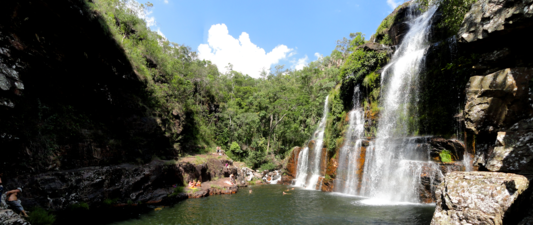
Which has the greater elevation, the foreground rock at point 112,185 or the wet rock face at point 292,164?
the wet rock face at point 292,164

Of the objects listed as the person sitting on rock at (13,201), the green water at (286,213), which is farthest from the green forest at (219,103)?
the person sitting on rock at (13,201)

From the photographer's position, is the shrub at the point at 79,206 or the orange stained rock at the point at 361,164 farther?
the orange stained rock at the point at 361,164

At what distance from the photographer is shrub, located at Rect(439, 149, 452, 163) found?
35.4 feet

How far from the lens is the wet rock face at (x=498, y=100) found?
6.89 m

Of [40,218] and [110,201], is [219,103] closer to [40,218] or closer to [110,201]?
[110,201]

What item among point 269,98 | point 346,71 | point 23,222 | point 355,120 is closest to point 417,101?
point 355,120

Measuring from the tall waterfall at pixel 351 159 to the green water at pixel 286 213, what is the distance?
2.33 metres

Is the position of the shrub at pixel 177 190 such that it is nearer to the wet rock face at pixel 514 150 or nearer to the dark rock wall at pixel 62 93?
the dark rock wall at pixel 62 93

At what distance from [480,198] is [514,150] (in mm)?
1841

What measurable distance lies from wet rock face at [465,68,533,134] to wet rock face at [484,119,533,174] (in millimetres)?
490

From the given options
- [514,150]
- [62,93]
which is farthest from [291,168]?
[62,93]

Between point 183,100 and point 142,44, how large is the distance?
665 cm

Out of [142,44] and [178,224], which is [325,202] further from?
[142,44]

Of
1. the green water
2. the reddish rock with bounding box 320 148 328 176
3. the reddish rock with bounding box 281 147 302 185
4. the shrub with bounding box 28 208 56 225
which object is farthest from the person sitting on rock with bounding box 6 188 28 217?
the reddish rock with bounding box 281 147 302 185
